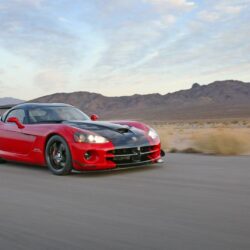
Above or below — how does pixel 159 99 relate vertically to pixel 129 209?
above

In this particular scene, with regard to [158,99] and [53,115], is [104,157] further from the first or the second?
[158,99]

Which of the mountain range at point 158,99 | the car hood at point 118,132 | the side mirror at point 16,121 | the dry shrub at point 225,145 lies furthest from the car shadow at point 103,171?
the mountain range at point 158,99

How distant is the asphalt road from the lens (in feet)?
12.9

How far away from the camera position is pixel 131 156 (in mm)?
7965

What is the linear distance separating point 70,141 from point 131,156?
991mm

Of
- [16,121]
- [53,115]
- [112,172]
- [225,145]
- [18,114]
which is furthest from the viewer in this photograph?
[225,145]

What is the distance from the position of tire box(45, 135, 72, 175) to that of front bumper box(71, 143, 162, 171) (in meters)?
0.13

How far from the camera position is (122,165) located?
789 cm

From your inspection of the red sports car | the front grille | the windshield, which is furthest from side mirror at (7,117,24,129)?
the front grille

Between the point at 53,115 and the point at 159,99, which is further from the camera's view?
the point at 159,99

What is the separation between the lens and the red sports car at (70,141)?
7715 mm

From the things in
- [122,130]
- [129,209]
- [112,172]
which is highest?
[122,130]

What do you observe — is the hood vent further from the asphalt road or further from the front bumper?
the asphalt road

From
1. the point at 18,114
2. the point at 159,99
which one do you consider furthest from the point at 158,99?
the point at 18,114
